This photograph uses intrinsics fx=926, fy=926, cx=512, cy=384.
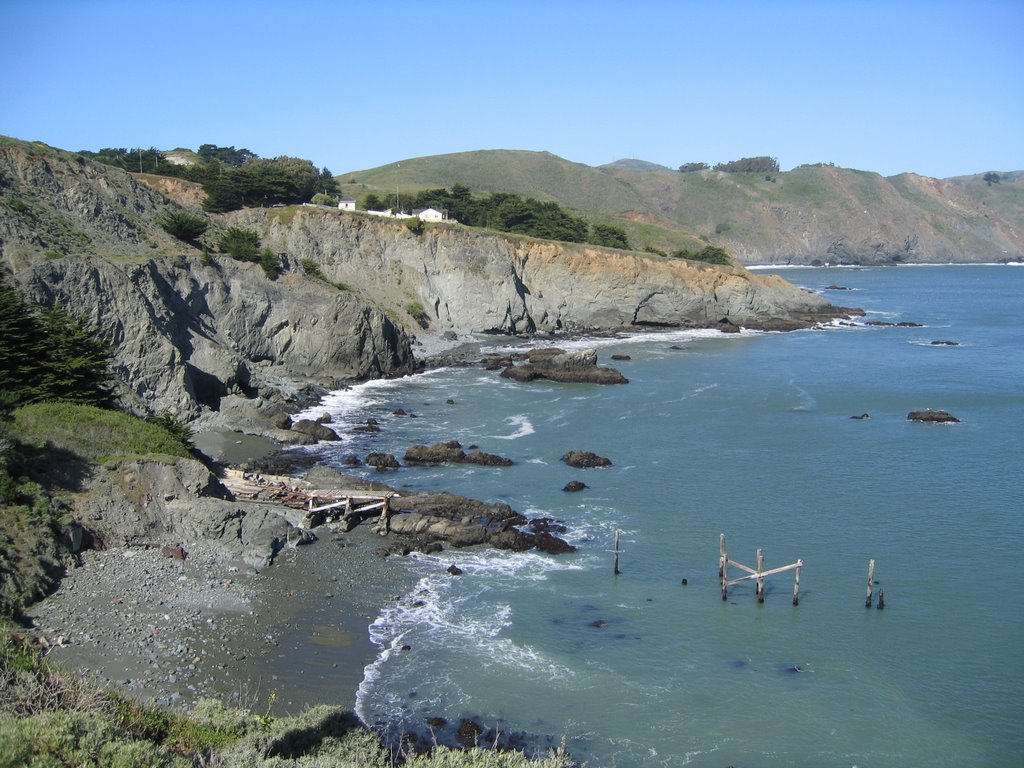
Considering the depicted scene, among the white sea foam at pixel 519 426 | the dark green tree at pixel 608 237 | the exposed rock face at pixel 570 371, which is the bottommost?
the white sea foam at pixel 519 426

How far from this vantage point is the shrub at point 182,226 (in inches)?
2125

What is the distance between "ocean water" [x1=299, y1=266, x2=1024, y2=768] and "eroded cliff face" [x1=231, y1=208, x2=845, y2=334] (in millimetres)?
21964

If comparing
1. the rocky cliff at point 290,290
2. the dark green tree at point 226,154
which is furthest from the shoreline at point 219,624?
the dark green tree at point 226,154

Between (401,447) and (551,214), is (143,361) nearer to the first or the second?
(401,447)

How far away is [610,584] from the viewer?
2569 centimetres

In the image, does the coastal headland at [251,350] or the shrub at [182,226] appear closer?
the coastal headland at [251,350]

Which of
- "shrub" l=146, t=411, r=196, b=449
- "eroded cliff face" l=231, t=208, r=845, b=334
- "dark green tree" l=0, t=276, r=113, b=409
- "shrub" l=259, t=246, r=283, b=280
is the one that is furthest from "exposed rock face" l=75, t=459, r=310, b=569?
"eroded cliff face" l=231, t=208, r=845, b=334

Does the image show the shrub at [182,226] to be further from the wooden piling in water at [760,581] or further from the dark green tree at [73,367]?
the wooden piling in water at [760,581]

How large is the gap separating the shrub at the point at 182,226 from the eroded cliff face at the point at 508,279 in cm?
1332

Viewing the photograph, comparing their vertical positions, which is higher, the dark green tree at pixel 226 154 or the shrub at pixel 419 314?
the dark green tree at pixel 226 154

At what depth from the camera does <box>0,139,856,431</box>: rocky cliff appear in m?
41.2

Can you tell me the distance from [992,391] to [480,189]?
123992 millimetres

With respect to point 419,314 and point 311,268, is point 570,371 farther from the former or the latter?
point 311,268

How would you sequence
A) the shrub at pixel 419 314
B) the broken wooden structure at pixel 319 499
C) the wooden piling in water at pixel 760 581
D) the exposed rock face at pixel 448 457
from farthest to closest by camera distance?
the shrub at pixel 419 314 < the exposed rock face at pixel 448 457 < the broken wooden structure at pixel 319 499 < the wooden piling in water at pixel 760 581
